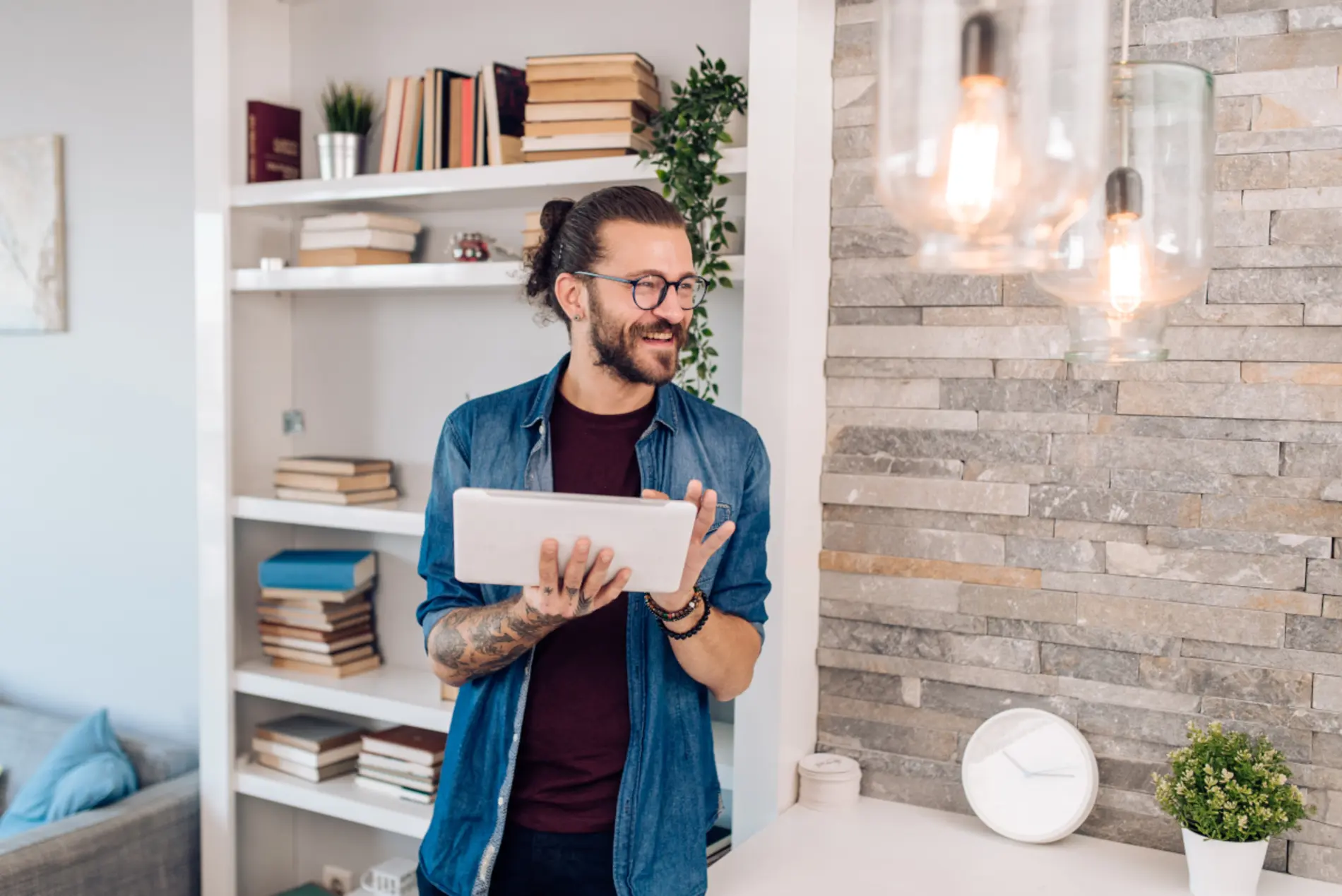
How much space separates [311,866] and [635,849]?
1.70 meters

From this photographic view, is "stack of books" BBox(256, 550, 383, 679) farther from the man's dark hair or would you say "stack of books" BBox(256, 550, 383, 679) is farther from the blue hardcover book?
the man's dark hair

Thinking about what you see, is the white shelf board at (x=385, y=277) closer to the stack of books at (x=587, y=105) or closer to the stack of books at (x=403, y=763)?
the stack of books at (x=587, y=105)

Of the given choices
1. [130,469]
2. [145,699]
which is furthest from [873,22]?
[145,699]

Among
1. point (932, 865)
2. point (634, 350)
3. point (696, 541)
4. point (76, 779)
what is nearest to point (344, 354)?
point (76, 779)

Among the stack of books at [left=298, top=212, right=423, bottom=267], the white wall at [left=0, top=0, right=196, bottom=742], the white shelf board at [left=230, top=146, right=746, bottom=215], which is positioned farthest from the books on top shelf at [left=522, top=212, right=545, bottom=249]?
the white wall at [left=0, top=0, right=196, bottom=742]

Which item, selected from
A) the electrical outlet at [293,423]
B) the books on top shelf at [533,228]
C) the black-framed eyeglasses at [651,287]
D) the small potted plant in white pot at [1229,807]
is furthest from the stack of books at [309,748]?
the small potted plant in white pot at [1229,807]

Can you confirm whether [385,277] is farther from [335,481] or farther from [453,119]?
[335,481]

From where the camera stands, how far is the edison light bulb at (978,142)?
71 cm

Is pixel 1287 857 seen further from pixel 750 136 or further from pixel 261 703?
pixel 261 703

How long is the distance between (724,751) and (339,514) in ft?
3.27

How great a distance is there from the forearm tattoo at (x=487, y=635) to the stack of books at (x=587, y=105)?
997 mm

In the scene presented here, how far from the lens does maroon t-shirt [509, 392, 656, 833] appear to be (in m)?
1.63

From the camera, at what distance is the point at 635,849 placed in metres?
1.60

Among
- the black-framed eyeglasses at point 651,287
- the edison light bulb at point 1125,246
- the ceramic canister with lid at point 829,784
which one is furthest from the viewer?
the ceramic canister with lid at point 829,784
